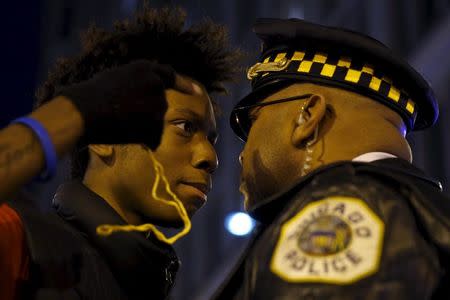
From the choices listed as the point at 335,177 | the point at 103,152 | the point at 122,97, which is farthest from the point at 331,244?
the point at 103,152

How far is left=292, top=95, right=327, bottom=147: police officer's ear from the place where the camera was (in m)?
1.74

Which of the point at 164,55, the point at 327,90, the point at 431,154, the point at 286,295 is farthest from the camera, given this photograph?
the point at 431,154

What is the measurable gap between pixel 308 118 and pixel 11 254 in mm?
778

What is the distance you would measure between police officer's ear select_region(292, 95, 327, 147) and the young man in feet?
1.12

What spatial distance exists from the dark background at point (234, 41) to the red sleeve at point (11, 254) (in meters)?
2.48

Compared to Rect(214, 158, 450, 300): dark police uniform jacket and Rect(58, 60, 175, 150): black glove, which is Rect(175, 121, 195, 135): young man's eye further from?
Rect(214, 158, 450, 300): dark police uniform jacket

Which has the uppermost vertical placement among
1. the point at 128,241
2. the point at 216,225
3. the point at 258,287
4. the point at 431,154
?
the point at 258,287

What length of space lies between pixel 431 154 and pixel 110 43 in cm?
206

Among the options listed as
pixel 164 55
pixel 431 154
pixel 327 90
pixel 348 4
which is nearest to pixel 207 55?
pixel 164 55

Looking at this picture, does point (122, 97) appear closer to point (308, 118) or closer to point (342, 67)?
point (308, 118)

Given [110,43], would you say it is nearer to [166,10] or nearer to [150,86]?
[166,10]

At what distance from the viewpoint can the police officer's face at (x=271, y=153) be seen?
1.79 metres

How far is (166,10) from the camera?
241 centimetres

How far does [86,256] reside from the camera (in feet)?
5.85
